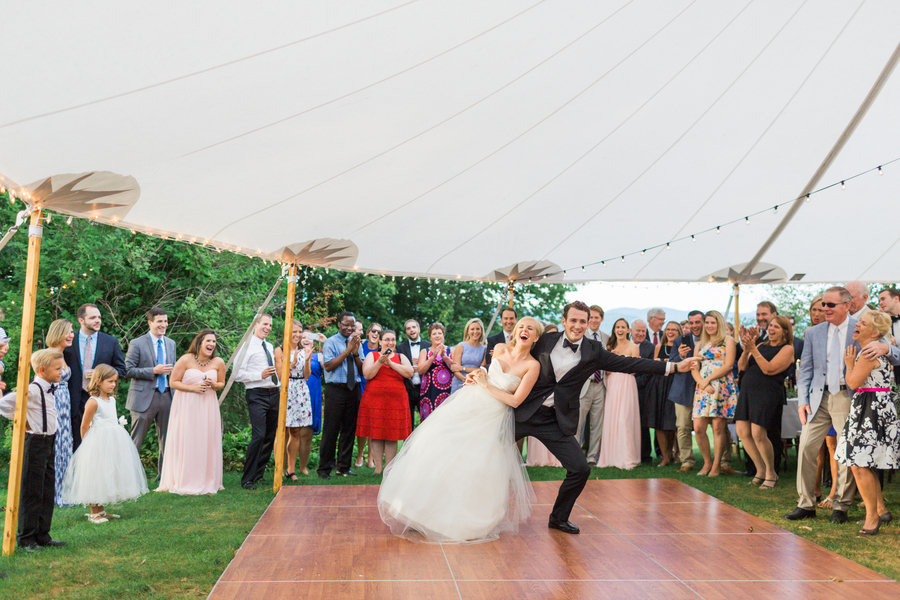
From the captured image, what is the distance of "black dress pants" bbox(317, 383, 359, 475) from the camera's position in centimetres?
819

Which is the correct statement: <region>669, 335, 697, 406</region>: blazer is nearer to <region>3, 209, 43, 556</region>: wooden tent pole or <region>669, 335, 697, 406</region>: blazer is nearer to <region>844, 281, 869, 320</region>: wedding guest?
<region>844, 281, 869, 320</region>: wedding guest

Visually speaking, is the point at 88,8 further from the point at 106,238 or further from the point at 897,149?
the point at 106,238

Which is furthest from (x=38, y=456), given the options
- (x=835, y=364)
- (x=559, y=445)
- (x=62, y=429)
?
(x=835, y=364)

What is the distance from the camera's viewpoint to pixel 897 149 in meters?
6.76

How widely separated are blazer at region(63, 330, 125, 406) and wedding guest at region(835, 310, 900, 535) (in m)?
6.08

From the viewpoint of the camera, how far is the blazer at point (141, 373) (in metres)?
7.42

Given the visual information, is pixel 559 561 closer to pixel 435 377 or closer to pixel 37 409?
pixel 37 409

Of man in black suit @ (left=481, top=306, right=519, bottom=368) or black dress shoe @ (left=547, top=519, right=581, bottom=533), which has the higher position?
man in black suit @ (left=481, top=306, right=519, bottom=368)

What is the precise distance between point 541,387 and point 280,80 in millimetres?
2693

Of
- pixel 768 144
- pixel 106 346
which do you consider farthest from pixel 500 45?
pixel 106 346

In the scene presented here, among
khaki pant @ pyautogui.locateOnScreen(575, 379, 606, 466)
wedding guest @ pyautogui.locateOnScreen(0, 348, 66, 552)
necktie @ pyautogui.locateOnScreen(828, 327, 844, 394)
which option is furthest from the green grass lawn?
khaki pant @ pyautogui.locateOnScreen(575, 379, 606, 466)

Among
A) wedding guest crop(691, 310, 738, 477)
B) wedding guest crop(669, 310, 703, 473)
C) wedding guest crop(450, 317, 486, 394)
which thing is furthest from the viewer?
wedding guest crop(669, 310, 703, 473)

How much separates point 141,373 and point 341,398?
79.8 inches

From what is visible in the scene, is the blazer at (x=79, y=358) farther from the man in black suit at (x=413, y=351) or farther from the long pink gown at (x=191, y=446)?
the man in black suit at (x=413, y=351)
